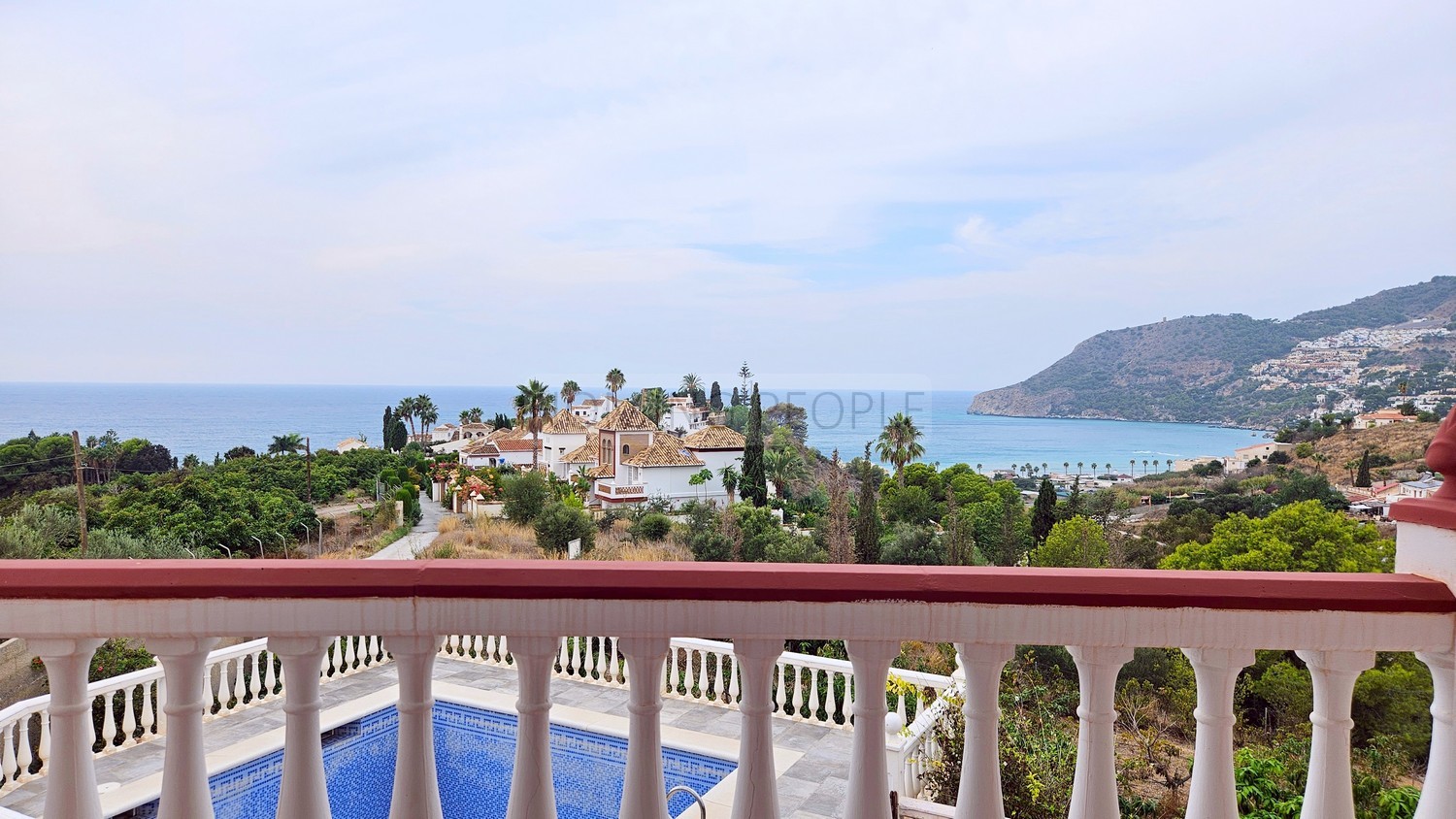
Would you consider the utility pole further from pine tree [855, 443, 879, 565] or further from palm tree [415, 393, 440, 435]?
pine tree [855, 443, 879, 565]

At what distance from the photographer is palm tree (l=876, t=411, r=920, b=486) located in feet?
59.6

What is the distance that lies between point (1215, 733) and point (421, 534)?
14.2 meters

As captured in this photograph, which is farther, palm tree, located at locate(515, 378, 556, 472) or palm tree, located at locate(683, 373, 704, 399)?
palm tree, located at locate(683, 373, 704, 399)

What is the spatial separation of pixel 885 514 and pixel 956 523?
1.89m

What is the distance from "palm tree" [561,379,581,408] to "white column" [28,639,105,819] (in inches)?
903

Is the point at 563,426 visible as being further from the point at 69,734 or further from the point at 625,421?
the point at 69,734

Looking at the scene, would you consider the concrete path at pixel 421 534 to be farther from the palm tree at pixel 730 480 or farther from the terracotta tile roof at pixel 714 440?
the terracotta tile roof at pixel 714 440

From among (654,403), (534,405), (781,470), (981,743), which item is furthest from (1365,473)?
(654,403)

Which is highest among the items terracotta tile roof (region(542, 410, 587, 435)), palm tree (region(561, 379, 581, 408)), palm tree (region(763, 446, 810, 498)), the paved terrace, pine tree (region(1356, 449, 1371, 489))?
palm tree (region(561, 379, 581, 408))

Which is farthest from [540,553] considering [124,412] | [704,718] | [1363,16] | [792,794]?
[124,412]

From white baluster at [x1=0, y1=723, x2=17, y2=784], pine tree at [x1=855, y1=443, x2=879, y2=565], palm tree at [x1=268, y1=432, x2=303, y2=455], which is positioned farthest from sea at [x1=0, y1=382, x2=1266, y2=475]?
white baluster at [x1=0, y1=723, x2=17, y2=784]

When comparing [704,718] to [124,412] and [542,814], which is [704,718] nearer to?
[542,814]

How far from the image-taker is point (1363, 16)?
3.68 meters

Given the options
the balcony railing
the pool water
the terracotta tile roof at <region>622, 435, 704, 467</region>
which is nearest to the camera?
the balcony railing
